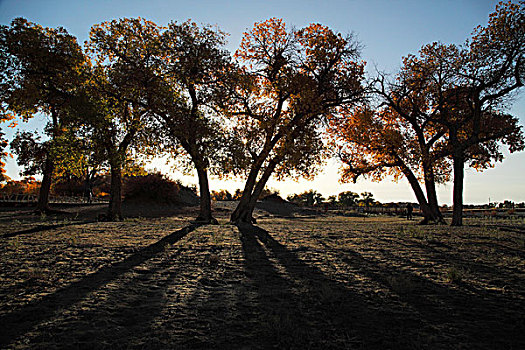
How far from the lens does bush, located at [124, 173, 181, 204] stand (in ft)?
124

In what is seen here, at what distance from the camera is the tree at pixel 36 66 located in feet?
52.4

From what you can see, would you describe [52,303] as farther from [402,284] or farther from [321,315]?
[402,284]

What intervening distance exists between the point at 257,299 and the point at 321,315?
1006mm

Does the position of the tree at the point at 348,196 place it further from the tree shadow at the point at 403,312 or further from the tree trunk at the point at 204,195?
the tree shadow at the point at 403,312

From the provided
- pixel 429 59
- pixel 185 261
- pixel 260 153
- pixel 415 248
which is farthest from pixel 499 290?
pixel 429 59

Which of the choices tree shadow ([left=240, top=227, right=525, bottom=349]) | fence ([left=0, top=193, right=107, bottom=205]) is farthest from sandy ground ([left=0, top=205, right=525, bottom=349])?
fence ([left=0, top=193, right=107, bottom=205])

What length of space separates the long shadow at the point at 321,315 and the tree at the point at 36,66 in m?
17.0

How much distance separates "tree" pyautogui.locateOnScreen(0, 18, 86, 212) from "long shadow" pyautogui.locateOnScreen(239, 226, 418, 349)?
17.0m

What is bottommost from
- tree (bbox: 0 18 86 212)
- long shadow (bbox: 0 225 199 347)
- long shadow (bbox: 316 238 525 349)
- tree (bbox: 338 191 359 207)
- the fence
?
long shadow (bbox: 0 225 199 347)

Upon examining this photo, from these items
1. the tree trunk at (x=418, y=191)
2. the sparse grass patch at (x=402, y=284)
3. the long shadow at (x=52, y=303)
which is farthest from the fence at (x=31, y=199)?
the sparse grass patch at (x=402, y=284)

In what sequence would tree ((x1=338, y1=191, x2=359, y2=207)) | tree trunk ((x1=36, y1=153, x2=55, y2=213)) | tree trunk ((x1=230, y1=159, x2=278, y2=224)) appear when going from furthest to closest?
1. tree ((x1=338, y1=191, x2=359, y2=207))
2. tree trunk ((x1=36, y1=153, x2=55, y2=213))
3. tree trunk ((x1=230, y1=159, x2=278, y2=224))

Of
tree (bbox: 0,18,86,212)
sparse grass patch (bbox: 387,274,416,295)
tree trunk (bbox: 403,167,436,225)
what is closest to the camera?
sparse grass patch (bbox: 387,274,416,295)

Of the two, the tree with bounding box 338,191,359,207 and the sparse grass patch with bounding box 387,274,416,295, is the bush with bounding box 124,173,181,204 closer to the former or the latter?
the sparse grass patch with bounding box 387,274,416,295

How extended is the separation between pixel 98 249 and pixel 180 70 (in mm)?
11722
